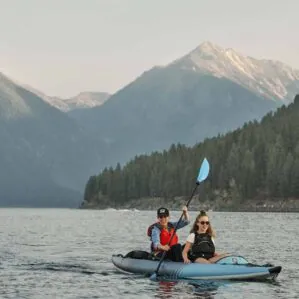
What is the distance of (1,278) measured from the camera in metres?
40.4

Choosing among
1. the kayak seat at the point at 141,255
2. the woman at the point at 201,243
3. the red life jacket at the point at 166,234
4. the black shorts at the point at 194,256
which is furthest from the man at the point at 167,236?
the kayak seat at the point at 141,255

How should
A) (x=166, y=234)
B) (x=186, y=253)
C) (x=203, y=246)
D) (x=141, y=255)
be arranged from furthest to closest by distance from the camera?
(x=141, y=255) → (x=166, y=234) → (x=186, y=253) → (x=203, y=246)

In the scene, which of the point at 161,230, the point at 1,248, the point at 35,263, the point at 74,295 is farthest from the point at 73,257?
the point at 74,295

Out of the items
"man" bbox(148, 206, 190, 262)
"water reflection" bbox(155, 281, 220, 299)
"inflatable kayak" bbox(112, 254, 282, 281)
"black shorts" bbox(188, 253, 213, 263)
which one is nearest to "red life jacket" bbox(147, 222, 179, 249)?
"man" bbox(148, 206, 190, 262)

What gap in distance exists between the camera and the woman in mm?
36031

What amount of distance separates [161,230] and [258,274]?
18.9 ft

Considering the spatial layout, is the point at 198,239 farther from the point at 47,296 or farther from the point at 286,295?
the point at 47,296

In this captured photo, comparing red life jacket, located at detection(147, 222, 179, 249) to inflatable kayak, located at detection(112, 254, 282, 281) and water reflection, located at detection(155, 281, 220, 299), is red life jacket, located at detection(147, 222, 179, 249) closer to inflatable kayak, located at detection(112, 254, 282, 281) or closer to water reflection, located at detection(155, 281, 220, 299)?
inflatable kayak, located at detection(112, 254, 282, 281)

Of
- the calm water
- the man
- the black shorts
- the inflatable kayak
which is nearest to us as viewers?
the calm water

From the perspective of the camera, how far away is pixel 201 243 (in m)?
37.2

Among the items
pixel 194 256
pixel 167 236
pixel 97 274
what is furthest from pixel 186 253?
pixel 97 274

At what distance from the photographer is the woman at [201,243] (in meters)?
36.0

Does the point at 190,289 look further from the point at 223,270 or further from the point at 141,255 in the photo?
the point at 141,255

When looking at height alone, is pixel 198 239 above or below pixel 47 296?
above
